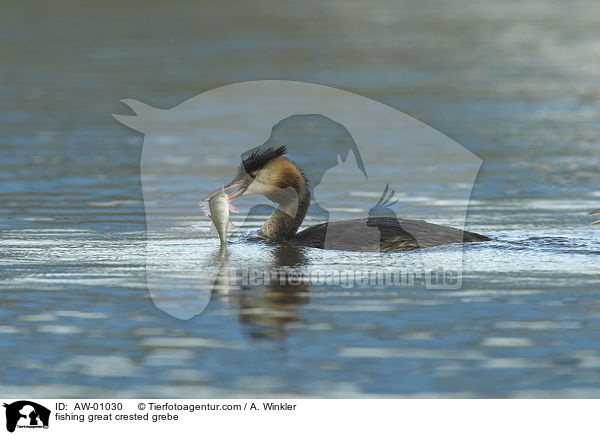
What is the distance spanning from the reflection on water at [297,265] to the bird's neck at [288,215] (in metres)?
0.23

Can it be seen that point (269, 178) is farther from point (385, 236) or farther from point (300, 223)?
point (385, 236)

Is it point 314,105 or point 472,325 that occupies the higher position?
point 314,105

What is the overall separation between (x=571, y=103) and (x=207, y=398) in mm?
16471

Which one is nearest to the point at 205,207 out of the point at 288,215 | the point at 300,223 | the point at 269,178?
the point at 269,178

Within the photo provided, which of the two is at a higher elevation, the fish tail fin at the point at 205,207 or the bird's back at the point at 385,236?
the fish tail fin at the point at 205,207

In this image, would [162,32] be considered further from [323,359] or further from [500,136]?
[323,359]

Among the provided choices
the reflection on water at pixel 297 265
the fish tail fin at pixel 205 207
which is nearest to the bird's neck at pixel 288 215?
the reflection on water at pixel 297 265

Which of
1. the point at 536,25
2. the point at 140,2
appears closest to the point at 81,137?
the point at 536,25

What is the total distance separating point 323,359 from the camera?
7.95m

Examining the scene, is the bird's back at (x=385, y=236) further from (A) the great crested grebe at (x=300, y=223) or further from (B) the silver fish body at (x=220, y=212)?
(B) the silver fish body at (x=220, y=212)
